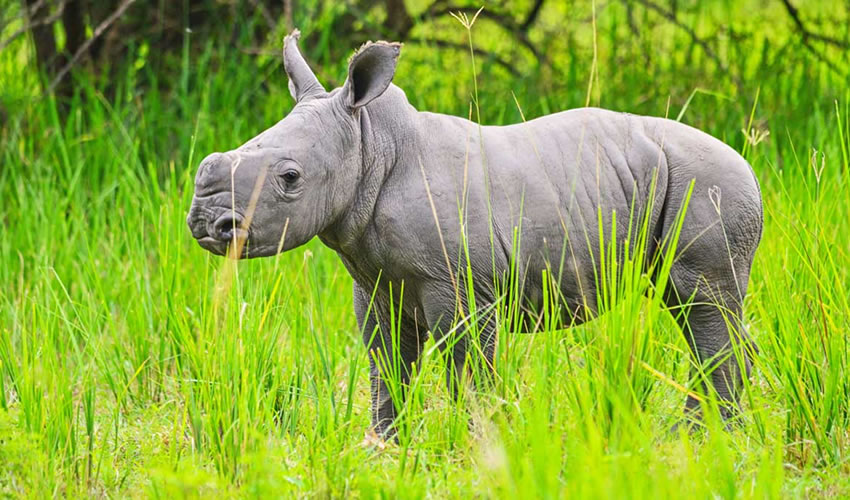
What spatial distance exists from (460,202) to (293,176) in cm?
48

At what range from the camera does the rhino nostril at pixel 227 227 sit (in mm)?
2756

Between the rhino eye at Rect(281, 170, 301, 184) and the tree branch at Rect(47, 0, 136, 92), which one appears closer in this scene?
the rhino eye at Rect(281, 170, 301, 184)

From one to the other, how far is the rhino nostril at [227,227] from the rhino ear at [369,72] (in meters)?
0.47

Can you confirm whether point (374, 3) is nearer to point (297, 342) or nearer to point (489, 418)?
point (297, 342)

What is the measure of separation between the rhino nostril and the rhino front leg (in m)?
0.57

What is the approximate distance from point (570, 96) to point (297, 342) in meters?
3.14

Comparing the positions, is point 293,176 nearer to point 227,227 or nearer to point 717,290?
point 227,227

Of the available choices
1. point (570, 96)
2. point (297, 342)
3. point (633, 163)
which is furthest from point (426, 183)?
point (570, 96)

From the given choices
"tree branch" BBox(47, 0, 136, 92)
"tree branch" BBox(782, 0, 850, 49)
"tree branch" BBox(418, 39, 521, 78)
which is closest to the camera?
"tree branch" BBox(47, 0, 136, 92)

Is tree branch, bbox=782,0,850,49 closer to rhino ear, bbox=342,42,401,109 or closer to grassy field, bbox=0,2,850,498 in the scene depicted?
grassy field, bbox=0,2,850,498

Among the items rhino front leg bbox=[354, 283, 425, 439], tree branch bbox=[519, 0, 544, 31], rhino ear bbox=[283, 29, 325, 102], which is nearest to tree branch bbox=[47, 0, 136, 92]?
tree branch bbox=[519, 0, 544, 31]

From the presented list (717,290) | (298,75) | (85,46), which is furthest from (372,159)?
(85,46)

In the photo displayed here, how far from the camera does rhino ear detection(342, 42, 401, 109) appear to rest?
2.89 m

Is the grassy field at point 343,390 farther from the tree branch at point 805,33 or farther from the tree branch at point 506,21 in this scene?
the tree branch at point 506,21
